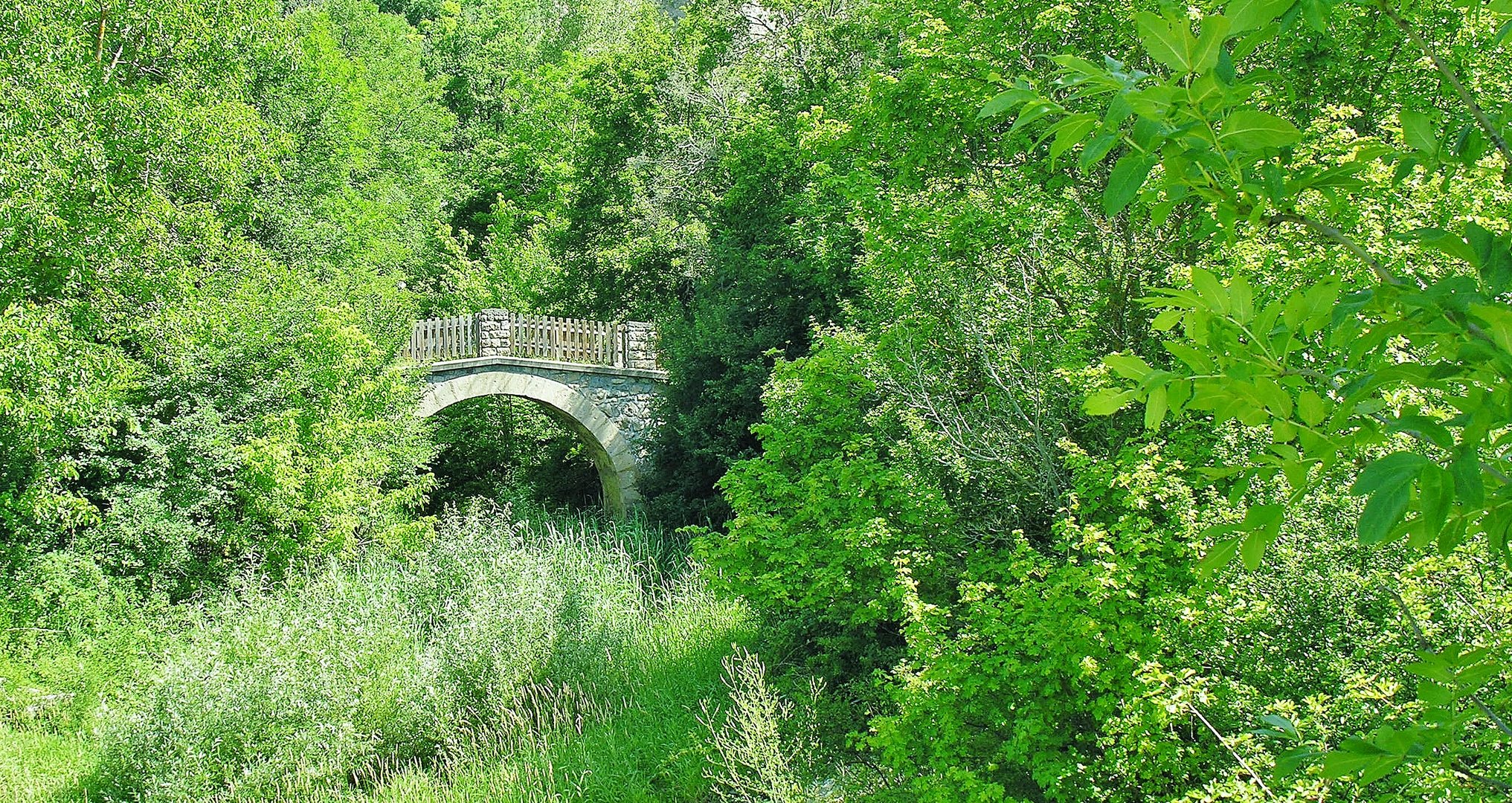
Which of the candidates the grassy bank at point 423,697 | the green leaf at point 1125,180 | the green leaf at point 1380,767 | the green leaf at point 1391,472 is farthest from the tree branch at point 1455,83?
the grassy bank at point 423,697

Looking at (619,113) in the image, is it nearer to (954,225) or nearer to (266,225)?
(266,225)

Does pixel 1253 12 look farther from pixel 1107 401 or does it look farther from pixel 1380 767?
pixel 1380 767

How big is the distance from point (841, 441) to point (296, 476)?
22.8ft

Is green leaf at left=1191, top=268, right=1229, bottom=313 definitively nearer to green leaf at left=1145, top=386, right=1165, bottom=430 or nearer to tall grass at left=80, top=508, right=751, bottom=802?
green leaf at left=1145, top=386, right=1165, bottom=430

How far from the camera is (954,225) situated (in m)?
5.94

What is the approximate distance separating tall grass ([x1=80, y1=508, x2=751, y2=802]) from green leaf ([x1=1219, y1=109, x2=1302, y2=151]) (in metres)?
5.44

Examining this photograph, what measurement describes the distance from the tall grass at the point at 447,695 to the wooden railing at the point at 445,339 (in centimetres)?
635

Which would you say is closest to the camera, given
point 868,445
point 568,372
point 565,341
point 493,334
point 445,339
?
point 868,445

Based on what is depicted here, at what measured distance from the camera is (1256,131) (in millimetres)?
1107

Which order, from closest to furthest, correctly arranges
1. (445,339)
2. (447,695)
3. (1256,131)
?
(1256,131)
(447,695)
(445,339)

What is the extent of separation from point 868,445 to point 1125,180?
16.8 feet

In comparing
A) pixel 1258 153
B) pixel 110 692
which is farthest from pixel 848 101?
pixel 1258 153

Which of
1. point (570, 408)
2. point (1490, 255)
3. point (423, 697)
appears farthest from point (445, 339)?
point (1490, 255)

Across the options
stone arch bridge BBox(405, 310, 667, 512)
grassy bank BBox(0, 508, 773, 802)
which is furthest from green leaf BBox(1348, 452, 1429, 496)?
stone arch bridge BBox(405, 310, 667, 512)
